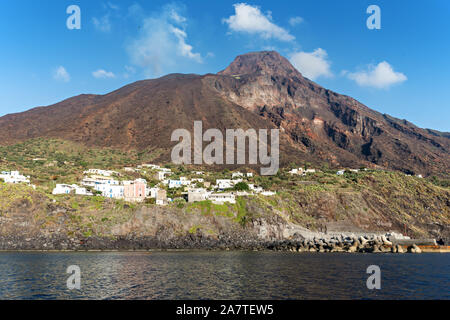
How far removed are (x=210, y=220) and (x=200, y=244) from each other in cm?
770

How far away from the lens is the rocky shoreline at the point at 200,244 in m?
82.2

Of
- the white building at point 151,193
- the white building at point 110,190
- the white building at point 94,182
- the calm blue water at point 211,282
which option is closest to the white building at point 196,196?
the white building at point 151,193

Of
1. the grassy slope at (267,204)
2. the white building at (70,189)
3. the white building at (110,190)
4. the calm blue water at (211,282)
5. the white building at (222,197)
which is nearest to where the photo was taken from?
the calm blue water at (211,282)

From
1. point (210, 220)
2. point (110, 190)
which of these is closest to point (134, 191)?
point (110, 190)

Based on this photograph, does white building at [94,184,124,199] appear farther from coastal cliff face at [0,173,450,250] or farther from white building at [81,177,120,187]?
coastal cliff face at [0,173,450,250]

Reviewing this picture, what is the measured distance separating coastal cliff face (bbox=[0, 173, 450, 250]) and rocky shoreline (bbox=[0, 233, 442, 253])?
24 centimetres

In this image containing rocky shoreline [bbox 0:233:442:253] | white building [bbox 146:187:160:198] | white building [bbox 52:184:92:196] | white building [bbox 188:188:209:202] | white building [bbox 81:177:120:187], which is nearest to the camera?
rocky shoreline [bbox 0:233:442:253]

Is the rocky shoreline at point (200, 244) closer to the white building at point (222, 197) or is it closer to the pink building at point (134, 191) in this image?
the white building at point (222, 197)

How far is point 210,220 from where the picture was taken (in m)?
97.8

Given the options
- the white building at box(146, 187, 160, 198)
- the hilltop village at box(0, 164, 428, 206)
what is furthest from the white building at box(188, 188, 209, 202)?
the white building at box(146, 187, 160, 198)

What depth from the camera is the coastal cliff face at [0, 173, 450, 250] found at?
8438 centimetres

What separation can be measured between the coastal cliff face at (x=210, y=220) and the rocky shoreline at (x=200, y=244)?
24 centimetres
